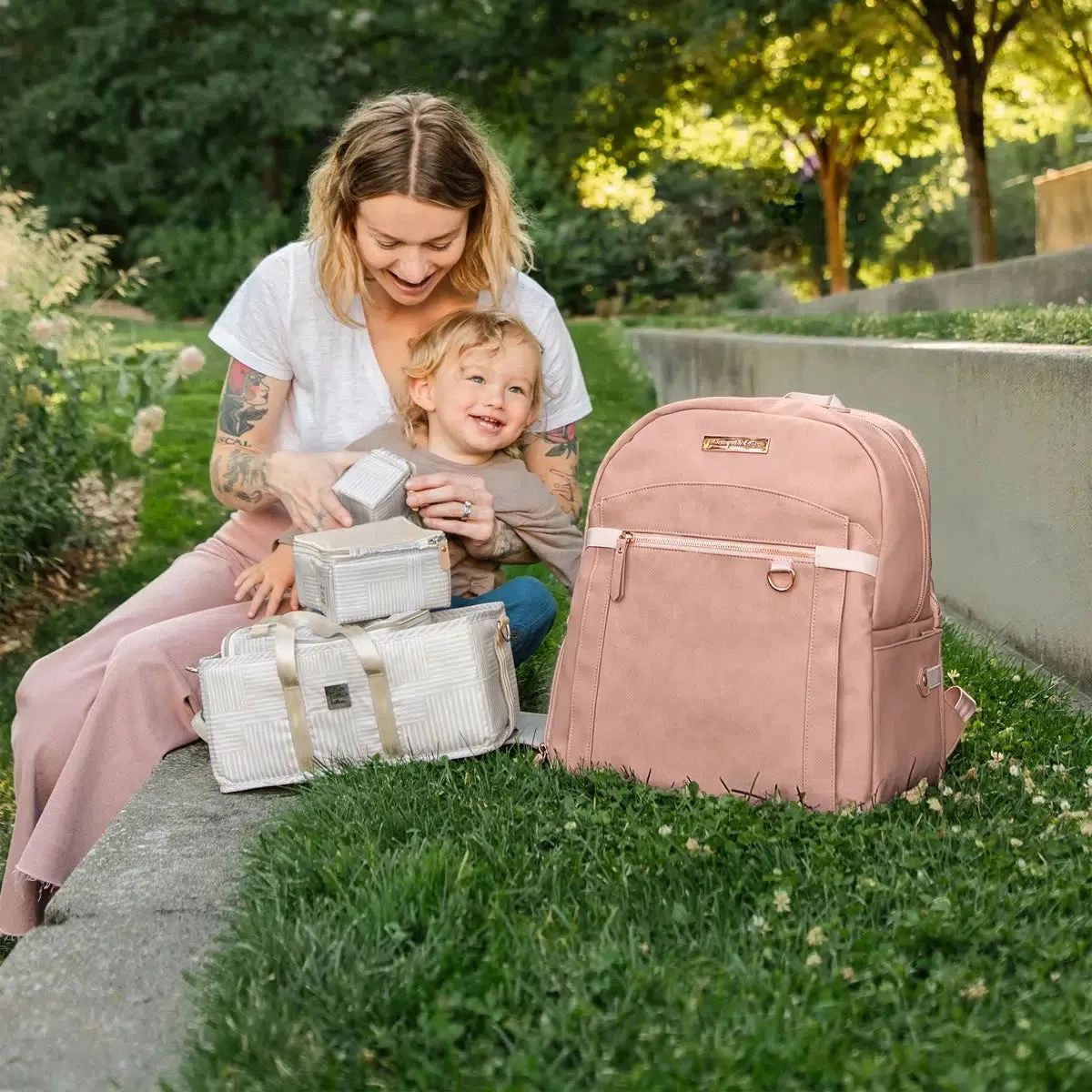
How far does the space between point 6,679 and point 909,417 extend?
3567 millimetres

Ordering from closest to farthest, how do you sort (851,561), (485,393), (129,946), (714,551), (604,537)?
(129,946)
(851,561)
(714,551)
(604,537)
(485,393)

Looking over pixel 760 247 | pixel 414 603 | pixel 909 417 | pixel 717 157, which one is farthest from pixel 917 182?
pixel 414 603

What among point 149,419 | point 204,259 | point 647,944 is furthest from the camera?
point 204,259

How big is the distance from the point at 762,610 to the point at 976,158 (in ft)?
47.3

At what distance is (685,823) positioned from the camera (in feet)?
8.08

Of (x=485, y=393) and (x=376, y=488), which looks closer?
(x=376, y=488)

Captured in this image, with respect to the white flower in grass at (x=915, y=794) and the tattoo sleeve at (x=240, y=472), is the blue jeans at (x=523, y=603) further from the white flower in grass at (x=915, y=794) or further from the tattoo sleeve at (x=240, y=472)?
the white flower in grass at (x=915, y=794)

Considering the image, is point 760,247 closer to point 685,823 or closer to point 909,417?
point 909,417

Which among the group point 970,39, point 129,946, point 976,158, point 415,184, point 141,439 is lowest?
point 129,946

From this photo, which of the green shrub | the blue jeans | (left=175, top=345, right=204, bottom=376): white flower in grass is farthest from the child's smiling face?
the green shrub

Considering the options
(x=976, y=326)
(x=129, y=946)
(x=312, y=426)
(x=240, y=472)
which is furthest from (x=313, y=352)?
(x=976, y=326)

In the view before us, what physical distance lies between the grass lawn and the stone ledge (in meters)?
0.08

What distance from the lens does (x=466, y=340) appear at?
327 cm

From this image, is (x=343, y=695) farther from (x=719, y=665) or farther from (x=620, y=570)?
(x=719, y=665)
